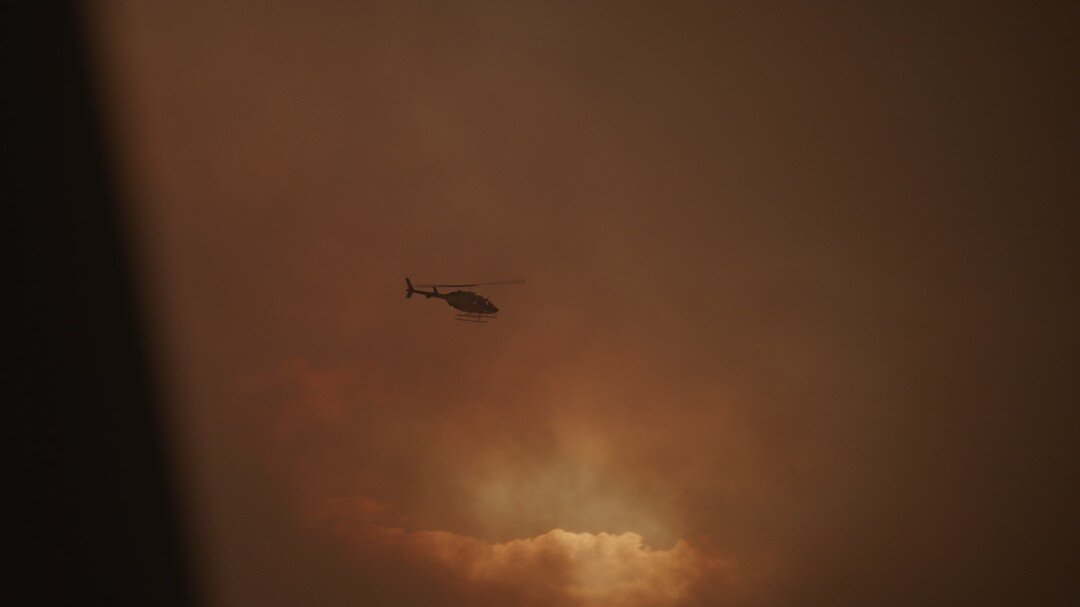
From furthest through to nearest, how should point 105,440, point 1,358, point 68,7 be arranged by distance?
point 105,440 < point 1,358 < point 68,7

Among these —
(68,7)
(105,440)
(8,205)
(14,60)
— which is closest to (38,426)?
(105,440)

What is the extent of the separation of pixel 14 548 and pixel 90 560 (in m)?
0.73

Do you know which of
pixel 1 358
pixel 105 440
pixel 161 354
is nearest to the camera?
pixel 1 358

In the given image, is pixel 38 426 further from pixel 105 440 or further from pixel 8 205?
pixel 8 205

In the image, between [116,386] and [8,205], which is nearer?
[8,205]

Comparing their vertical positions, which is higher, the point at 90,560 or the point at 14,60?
the point at 14,60

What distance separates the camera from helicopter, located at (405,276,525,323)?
30.3 meters

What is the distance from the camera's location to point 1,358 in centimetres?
684

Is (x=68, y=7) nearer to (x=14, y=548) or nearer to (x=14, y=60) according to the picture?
(x=14, y=60)

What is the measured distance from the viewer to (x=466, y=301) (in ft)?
99.7

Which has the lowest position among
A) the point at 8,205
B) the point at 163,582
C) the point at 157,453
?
the point at 163,582

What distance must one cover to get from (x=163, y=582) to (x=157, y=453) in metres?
1.36

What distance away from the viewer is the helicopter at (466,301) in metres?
30.3

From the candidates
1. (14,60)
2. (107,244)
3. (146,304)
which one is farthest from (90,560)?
(14,60)
